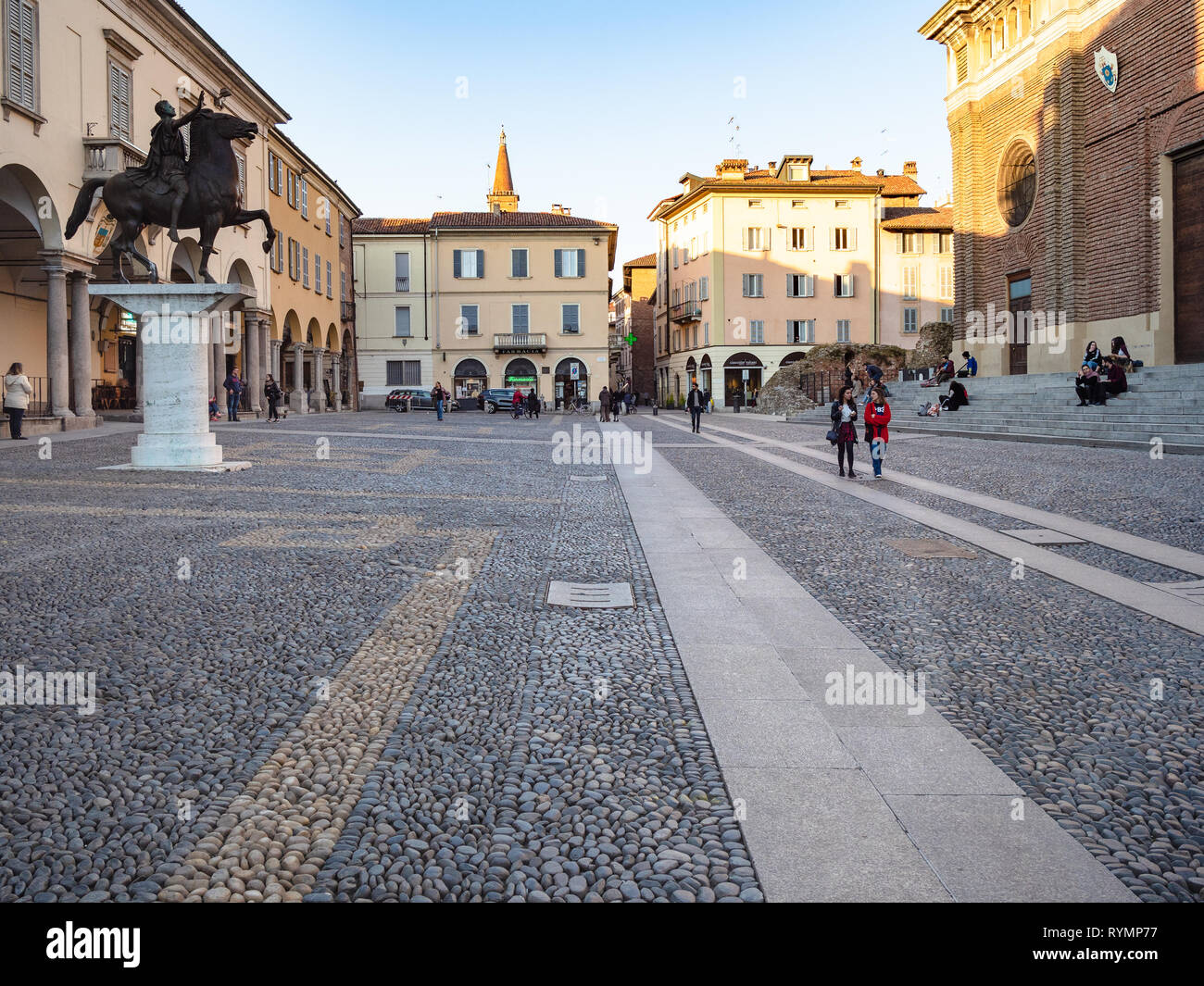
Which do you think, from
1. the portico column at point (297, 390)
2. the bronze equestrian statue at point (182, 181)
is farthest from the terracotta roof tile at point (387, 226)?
the bronze equestrian statue at point (182, 181)

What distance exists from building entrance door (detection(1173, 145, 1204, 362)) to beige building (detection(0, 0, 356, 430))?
2255 centimetres

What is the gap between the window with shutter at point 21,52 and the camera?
1955cm

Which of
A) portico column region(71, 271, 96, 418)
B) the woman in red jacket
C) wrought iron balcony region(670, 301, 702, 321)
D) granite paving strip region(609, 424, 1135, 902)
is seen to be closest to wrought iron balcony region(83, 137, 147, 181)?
portico column region(71, 271, 96, 418)

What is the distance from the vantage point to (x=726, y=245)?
194 feet

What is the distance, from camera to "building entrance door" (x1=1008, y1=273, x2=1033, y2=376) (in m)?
32.1

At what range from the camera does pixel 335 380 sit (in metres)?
48.3

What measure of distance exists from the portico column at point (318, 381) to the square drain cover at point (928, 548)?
1527 inches

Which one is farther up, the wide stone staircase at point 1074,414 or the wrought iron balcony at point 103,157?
the wrought iron balcony at point 103,157

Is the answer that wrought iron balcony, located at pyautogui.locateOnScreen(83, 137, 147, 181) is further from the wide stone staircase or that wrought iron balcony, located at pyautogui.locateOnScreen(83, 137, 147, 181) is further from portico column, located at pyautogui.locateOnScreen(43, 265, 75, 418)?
the wide stone staircase

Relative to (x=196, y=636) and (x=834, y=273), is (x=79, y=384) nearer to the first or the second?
(x=196, y=636)

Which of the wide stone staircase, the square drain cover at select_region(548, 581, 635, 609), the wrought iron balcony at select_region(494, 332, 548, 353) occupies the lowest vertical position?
the square drain cover at select_region(548, 581, 635, 609)

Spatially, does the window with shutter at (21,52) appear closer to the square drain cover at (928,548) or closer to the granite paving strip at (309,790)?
the square drain cover at (928,548)

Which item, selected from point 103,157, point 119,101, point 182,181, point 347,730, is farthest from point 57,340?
point 347,730
